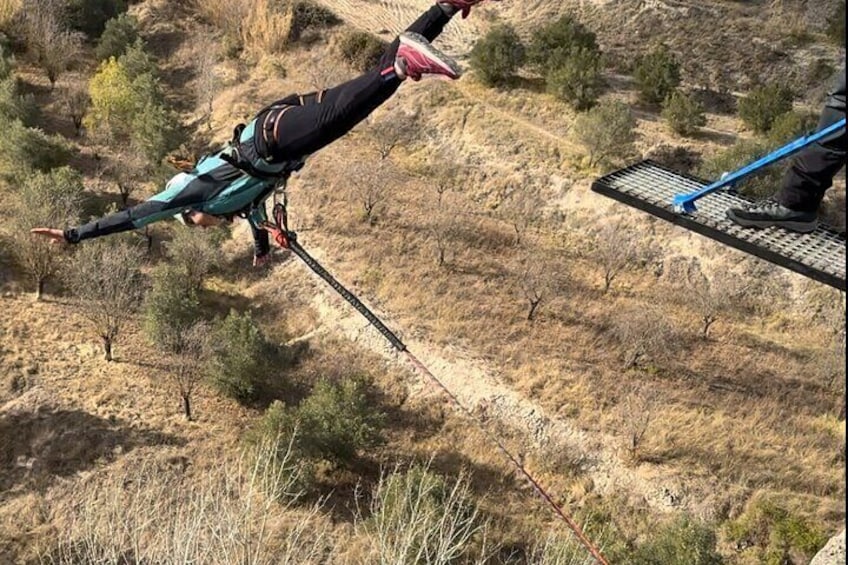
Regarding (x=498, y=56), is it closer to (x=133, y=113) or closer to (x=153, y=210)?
(x=133, y=113)

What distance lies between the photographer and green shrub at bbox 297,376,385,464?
14938 mm

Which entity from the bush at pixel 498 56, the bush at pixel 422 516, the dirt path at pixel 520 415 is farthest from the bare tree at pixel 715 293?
the bush at pixel 498 56

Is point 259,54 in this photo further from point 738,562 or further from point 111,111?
point 738,562

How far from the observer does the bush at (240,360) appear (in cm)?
1627

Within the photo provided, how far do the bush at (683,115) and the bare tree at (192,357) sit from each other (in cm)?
1520

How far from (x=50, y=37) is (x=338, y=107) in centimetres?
2663

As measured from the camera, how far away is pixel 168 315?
1725cm

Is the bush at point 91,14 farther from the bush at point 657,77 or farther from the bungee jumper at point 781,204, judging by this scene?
the bungee jumper at point 781,204

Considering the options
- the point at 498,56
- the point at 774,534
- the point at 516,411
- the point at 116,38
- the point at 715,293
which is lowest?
the point at 774,534

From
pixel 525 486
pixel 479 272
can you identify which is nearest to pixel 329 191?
pixel 479 272

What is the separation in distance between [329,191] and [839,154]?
58.1ft

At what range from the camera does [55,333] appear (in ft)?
57.5

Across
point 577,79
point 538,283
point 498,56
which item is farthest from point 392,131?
point 538,283

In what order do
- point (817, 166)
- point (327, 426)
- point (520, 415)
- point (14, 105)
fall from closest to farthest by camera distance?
point (817, 166) → point (327, 426) → point (520, 415) → point (14, 105)
